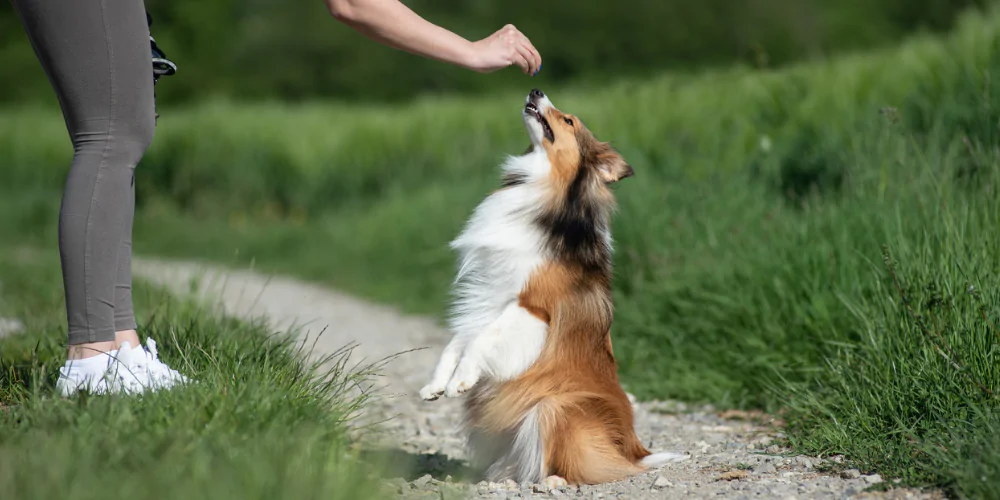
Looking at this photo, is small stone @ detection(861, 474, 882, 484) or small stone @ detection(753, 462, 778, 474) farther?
small stone @ detection(753, 462, 778, 474)

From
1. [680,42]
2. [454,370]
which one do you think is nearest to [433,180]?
[680,42]

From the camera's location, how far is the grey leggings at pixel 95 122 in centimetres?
268

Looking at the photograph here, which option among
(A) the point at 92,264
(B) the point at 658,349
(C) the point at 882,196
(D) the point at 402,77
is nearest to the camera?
(A) the point at 92,264

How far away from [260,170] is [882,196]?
Answer: 11678 millimetres

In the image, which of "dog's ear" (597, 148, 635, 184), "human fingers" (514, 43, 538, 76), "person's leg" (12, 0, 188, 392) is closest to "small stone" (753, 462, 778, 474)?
"dog's ear" (597, 148, 635, 184)

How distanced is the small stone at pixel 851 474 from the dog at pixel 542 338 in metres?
0.64

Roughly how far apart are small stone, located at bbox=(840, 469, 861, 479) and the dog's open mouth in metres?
1.72

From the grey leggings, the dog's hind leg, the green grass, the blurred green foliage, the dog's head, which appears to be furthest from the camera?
the blurred green foliage

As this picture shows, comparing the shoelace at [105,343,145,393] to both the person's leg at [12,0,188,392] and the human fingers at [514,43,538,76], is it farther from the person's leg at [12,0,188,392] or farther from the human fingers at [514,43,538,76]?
the human fingers at [514,43,538,76]

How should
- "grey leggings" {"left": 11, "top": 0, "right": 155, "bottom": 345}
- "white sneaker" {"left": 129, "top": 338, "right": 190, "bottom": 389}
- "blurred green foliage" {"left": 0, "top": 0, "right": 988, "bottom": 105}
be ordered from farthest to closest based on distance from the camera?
"blurred green foliage" {"left": 0, "top": 0, "right": 988, "bottom": 105}
"white sneaker" {"left": 129, "top": 338, "right": 190, "bottom": 389}
"grey leggings" {"left": 11, "top": 0, "right": 155, "bottom": 345}

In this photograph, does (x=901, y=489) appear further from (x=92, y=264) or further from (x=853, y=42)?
(x=853, y=42)

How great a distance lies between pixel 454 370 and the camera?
338 centimetres

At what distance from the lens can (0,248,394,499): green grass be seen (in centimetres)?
216

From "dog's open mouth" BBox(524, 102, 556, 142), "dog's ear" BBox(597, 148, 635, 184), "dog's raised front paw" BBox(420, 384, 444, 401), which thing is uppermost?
"dog's open mouth" BBox(524, 102, 556, 142)
